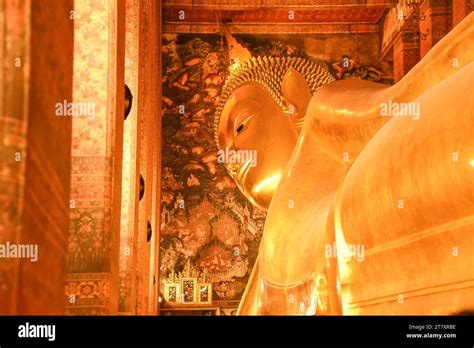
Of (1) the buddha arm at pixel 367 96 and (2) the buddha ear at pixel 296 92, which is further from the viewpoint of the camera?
(2) the buddha ear at pixel 296 92

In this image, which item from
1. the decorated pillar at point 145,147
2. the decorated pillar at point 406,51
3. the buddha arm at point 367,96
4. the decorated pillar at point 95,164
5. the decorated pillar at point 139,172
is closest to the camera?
the buddha arm at point 367,96

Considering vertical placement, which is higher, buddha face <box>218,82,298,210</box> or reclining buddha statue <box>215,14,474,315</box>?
buddha face <box>218,82,298,210</box>

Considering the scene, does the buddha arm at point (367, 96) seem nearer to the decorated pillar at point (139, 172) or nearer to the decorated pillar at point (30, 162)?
the decorated pillar at point (30, 162)

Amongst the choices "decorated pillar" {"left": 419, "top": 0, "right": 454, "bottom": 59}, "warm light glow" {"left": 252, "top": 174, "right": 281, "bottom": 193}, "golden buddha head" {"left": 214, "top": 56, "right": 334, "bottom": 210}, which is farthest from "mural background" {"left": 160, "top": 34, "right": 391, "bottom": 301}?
"warm light glow" {"left": 252, "top": 174, "right": 281, "bottom": 193}

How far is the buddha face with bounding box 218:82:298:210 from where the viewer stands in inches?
195

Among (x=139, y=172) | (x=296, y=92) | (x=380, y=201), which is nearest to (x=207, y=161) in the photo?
(x=139, y=172)

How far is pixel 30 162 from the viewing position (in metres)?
1.65

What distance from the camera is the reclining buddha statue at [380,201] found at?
207 cm

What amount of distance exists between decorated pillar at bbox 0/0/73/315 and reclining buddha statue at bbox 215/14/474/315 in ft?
3.11

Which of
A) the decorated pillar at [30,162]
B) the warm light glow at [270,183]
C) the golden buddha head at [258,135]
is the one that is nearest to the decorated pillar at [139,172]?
the golden buddha head at [258,135]

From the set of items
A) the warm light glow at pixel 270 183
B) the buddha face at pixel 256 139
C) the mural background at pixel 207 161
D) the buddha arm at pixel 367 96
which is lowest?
the buddha arm at pixel 367 96

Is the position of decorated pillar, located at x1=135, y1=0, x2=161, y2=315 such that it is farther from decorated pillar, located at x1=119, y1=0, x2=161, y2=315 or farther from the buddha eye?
the buddha eye

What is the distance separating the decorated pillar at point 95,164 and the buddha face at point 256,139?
0.74 metres

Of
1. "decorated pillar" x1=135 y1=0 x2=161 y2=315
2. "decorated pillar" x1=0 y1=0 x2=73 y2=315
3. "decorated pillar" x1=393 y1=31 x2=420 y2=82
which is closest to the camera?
"decorated pillar" x1=0 y1=0 x2=73 y2=315
